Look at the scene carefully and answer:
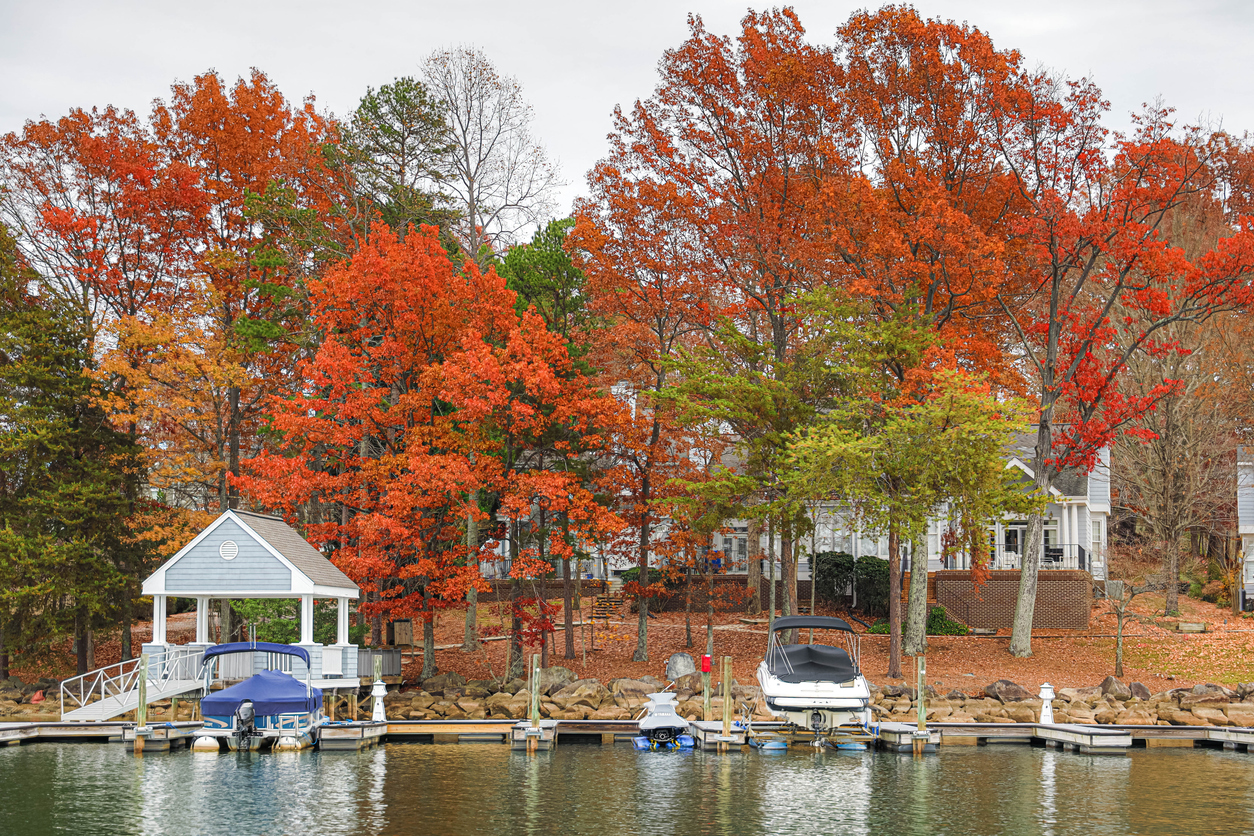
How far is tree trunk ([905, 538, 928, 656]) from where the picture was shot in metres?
32.8

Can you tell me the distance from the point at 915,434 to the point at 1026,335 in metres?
10.8

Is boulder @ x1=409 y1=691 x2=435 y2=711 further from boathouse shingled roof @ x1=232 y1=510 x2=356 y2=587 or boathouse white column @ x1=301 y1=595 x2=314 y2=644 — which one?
boathouse shingled roof @ x1=232 y1=510 x2=356 y2=587

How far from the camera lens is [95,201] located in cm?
3722

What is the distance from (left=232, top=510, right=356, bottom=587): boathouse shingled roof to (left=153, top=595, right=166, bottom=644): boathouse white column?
129 inches

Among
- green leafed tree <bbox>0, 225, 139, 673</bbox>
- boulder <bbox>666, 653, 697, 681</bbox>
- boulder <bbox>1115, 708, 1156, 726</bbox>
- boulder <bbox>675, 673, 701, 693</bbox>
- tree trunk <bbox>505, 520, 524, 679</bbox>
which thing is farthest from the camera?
green leafed tree <bbox>0, 225, 139, 673</bbox>

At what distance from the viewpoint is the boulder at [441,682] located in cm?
3072

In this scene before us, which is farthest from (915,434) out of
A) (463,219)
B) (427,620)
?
(463,219)

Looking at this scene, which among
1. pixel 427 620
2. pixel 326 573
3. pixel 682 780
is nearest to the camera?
pixel 682 780

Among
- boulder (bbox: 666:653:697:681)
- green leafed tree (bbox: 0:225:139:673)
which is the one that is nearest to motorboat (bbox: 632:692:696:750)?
boulder (bbox: 666:653:697:681)

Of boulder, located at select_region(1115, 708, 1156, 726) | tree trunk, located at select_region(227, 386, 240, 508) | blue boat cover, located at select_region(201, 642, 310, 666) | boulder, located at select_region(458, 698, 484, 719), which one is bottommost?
boulder, located at select_region(458, 698, 484, 719)

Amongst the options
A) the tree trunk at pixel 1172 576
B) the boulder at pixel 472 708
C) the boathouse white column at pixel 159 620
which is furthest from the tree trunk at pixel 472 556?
the tree trunk at pixel 1172 576

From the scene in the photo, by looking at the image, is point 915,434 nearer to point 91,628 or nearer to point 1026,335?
point 1026,335

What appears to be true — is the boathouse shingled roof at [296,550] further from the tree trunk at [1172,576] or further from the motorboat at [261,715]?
the tree trunk at [1172,576]

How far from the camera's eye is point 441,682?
31.1m
